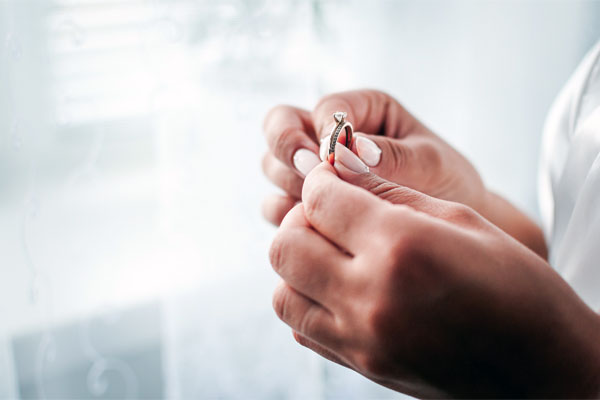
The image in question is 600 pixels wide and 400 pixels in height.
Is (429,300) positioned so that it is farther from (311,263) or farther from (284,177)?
(284,177)

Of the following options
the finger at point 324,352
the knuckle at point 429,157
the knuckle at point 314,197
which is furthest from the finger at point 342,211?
the knuckle at point 429,157

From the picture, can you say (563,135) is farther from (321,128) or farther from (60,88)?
(60,88)

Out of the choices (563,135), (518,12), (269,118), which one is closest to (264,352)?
(269,118)

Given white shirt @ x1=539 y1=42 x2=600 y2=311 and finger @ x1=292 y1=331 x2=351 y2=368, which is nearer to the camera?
finger @ x1=292 y1=331 x2=351 y2=368

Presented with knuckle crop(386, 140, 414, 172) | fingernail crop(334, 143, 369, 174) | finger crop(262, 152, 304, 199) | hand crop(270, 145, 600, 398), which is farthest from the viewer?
finger crop(262, 152, 304, 199)

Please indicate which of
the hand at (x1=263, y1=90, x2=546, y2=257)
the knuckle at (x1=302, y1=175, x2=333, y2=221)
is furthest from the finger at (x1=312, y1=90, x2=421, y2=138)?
the knuckle at (x1=302, y1=175, x2=333, y2=221)

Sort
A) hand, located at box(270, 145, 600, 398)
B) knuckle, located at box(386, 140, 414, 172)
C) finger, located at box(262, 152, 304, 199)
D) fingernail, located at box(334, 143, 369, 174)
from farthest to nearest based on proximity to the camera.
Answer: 1. finger, located at box(262, 152, 304, 199)
2. knuckle, located at box(386, 140, 414, 172)
3. fingernail, located at box(334, 143, 369, 174)
4. hand, located at box(270, 145, 600, 398)

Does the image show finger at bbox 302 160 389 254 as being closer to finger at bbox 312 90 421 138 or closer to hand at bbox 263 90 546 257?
hand at bbox 263 90 546 257

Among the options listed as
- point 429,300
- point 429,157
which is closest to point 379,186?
point 429,300
